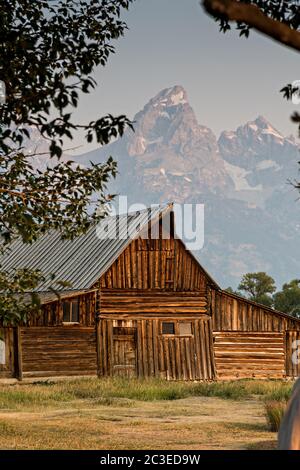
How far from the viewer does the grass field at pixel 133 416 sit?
18.9 metres

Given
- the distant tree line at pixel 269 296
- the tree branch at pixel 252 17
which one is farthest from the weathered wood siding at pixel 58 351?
the distant tree line at pixel 269 296

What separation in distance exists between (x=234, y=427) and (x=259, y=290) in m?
68.6

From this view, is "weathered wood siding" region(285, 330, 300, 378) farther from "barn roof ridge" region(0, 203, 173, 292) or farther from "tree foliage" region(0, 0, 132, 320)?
"tree foliage" region(0, 0, 132, 320)

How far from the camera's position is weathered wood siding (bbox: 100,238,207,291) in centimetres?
4359

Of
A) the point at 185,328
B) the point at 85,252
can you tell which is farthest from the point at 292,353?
the point at 85,252

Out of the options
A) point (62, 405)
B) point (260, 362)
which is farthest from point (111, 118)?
point (260, 362)

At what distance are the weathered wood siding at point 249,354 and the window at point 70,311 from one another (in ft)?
24.1

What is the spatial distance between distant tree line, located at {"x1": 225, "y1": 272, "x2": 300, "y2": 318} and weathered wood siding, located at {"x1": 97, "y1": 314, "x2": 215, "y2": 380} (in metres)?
34.8

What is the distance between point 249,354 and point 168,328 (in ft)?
15.8

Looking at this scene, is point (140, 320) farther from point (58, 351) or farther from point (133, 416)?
point (133, 416)

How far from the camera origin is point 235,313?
45875 mm

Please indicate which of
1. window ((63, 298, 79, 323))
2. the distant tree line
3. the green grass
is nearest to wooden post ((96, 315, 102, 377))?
window ((63, 298, 79, 323))

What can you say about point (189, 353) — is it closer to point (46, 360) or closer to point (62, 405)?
point (46, 360)

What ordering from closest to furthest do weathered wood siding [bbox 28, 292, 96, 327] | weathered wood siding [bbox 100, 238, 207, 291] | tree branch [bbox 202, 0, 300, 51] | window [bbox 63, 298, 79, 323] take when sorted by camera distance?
tree branch [bbox 202, 0, 300, 51]
weathered wood siding [bbox 28, 292, 96, 327]
window [bbox 63, 298, 79, 323]
weathered wood siding [bbox 100, 238, 207, 291]
